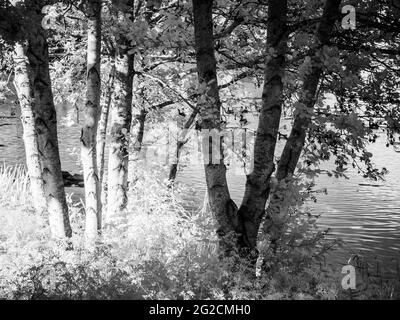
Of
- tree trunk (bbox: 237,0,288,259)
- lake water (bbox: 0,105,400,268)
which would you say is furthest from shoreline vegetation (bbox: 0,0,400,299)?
lake water (bbox: 0,105,400,268)

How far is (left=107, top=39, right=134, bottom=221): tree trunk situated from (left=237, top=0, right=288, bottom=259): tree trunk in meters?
4.16

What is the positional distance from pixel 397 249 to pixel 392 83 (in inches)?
376

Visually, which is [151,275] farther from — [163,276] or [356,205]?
[356,205]

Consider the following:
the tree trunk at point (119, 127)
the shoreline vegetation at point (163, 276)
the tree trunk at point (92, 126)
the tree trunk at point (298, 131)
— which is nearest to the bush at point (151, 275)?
the shoreline vegetation at point (163, 276)

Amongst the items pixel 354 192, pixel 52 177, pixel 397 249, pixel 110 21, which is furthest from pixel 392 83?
pixel 354 192

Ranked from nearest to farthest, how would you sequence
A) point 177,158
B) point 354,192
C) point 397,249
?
point 177,158
point 397,249
point 354,192

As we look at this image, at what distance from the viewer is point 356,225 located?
741 inches

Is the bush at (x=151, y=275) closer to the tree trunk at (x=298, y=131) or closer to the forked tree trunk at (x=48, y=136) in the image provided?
the tree trunk at (x=298, y=131)

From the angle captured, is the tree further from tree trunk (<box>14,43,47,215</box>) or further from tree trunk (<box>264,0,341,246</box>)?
tree trunk (<box>264,0,341,246</box>)

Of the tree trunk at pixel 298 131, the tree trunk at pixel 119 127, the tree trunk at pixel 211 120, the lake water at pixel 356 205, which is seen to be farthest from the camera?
the lake water at pixel 356 205

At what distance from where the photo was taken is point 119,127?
1041 centimetres

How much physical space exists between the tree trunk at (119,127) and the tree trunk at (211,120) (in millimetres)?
3948

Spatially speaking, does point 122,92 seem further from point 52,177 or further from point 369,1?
point 369,1

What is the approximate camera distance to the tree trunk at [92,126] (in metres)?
8.23
